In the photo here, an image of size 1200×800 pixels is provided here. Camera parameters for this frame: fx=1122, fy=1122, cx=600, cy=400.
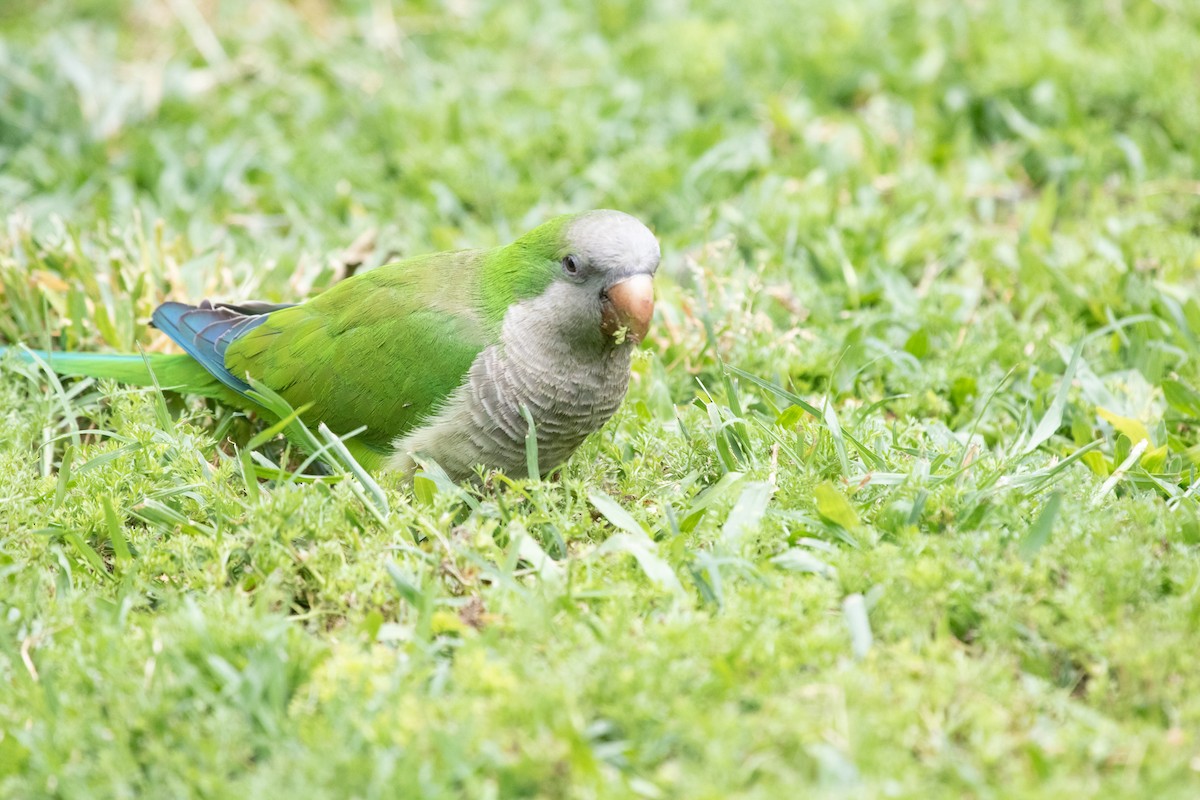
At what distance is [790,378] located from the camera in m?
3.99

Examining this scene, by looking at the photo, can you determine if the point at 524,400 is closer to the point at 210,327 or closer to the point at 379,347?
the point at 379,347

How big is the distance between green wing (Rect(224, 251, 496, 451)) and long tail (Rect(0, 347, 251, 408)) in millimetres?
169

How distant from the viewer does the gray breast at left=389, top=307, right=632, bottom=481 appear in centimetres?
349

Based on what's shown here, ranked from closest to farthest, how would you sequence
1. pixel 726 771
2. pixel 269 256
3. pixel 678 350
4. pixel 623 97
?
1. pixel 726 771
2. pixel 678 350
3. pixel 269 256
4. pixel 623 97

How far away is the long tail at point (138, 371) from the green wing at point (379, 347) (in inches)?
6.6

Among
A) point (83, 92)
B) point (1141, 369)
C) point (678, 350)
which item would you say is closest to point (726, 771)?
point (678, 350)

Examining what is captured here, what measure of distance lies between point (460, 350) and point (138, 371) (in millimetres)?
1245

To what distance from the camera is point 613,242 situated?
133 inches

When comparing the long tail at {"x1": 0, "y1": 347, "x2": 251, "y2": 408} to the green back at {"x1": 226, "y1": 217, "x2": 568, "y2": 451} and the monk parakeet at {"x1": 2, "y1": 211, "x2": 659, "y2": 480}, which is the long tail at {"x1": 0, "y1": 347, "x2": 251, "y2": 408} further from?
the green back at {"x1": 226, "y1": 217, "x2": 568, "y2": 451}

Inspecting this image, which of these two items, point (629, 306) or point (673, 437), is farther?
point (673, 437)

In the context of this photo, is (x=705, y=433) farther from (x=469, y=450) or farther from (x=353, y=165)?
(x=353, y=165)

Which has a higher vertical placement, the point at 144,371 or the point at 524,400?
the point at 144,371

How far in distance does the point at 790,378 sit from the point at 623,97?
2.87 m

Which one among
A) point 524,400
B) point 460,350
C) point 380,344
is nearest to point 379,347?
point 380,344
